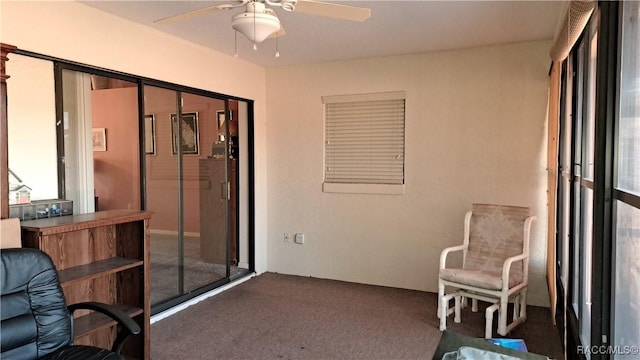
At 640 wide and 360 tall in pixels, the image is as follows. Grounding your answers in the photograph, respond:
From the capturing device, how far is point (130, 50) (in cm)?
339

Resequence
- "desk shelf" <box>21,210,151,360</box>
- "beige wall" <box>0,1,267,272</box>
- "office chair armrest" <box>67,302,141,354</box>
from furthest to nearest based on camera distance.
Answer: "beige wall" <box>0,1,267,272</box> → "desk shelf" <box>21,210,151,360</box> → "office chair armrest" <box>67,302,141,354</box>

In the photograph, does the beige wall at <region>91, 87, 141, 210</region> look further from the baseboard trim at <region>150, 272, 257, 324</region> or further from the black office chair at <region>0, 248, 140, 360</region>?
the black office chair at <region>0, 248, 140, 360</region>

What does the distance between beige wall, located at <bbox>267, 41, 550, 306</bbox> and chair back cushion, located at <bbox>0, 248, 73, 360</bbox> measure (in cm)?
305

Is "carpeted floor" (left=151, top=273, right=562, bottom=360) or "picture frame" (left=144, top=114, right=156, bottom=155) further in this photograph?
"picture frame" (left=144, top=114, right=156, bottom=155)

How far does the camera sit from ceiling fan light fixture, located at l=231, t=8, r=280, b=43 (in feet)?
6.73

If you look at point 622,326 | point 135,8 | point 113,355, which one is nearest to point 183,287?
point 113,355

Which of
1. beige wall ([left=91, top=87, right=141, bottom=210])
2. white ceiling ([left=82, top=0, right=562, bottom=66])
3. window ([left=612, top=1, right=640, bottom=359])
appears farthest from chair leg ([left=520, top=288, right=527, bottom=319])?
beige wall ([left=91, top=87, right=141, bottom=210])

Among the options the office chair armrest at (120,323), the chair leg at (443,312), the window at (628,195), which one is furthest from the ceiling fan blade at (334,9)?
the chair leg at (443,312)

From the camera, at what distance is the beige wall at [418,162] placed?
13.1ft

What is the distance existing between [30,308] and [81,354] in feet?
1.12

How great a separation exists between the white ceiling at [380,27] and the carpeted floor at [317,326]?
247cm

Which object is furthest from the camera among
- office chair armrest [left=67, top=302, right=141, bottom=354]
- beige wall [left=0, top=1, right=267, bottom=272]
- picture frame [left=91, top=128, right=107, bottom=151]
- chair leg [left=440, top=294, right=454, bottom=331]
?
chair leg [left=440, top=294, right=454, bottom=331]

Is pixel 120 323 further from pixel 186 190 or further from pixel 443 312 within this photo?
pixel 443 312

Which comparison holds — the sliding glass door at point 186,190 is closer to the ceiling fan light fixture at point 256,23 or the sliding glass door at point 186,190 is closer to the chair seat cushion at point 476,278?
the ceiling fan light fixture at point 256,23
